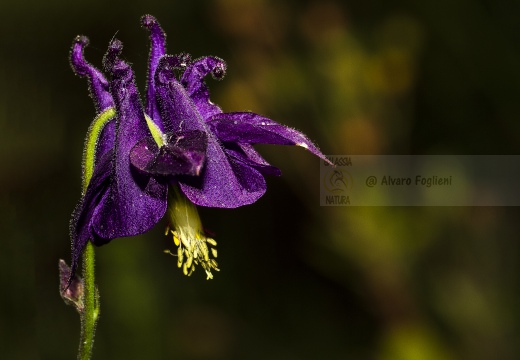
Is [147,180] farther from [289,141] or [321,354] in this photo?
[321,354]

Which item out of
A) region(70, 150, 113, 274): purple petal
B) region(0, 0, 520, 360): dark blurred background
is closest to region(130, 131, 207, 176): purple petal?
region(70, 150, 113, 274): purple petal

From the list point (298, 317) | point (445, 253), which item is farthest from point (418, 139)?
point (298, 317)

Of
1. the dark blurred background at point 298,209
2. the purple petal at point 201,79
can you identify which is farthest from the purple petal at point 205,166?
the dark blurred background at point 298,209

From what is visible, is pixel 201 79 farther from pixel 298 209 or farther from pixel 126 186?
pixel 298 209

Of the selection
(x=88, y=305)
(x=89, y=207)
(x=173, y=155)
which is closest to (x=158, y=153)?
(x=173, y=155)

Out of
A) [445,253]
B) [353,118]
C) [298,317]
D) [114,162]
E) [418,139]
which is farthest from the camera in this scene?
[298,317]

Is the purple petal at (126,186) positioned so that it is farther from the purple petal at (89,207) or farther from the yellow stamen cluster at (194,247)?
the yellow stamen cluster at (194,247)
